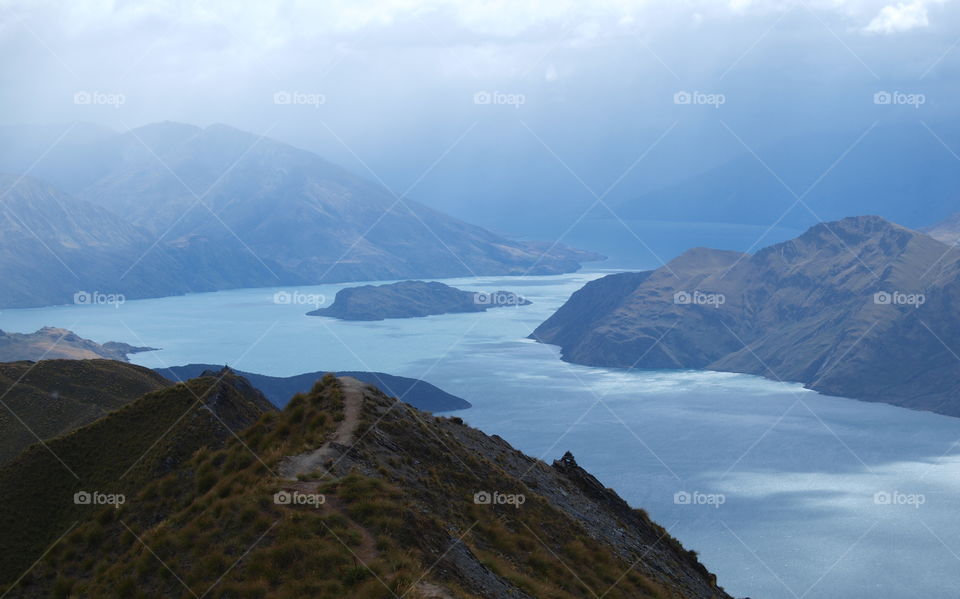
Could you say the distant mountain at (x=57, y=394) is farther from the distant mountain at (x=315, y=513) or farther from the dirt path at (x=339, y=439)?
the dirt path at (x=339, y=439)

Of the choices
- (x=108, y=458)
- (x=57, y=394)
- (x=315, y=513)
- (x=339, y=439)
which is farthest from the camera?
(x=57, y=394)

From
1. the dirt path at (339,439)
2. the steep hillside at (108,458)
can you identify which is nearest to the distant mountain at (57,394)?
the steep hillside at (108,458)

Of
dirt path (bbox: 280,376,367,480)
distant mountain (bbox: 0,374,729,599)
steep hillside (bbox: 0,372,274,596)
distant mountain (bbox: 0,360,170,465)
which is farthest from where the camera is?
distant mountain (bbox: 0,360,170,465)

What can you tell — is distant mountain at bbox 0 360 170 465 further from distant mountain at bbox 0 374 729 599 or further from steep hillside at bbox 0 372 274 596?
distant mountain at bbox 0 374 729 599

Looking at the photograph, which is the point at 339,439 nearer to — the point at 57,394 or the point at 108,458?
A: the point at 108,458

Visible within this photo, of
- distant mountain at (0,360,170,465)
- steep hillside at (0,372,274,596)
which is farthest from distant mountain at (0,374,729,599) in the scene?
distant mountain at (0,360,170,465)

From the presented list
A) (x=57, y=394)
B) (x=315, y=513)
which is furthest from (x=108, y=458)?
(x=57, y=394)
